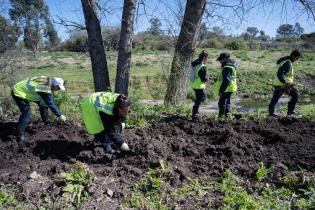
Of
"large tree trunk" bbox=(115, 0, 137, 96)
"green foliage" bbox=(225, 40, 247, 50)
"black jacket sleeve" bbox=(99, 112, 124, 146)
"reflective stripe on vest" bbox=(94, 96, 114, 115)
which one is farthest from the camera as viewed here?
"green foliage" bbox=(225, 40, 247, 50)

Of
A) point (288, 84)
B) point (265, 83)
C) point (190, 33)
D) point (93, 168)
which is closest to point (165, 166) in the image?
point (93, 168)

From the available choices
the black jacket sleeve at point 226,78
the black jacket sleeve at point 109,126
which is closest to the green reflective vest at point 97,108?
the black jacket sleeve at point 109,126

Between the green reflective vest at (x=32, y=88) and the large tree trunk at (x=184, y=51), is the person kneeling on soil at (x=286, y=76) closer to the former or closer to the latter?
the large tree trunk at (x=184, y=51)

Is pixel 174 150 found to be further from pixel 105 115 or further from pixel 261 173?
pixel 261 173

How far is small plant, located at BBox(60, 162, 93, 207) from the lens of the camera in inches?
182

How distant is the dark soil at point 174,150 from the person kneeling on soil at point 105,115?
0.28 metres

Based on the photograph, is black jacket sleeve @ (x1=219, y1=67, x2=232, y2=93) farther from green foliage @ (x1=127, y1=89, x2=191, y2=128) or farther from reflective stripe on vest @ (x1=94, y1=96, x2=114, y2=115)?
reflective stripe on vest @ (x1=94, y1=96, x2=114, y2=115)

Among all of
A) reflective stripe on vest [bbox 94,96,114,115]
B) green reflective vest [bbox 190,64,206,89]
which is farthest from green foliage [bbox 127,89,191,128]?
reflective stripe on vest [bbox 94,96,114,115]

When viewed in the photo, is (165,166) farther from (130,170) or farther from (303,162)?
(303,162)

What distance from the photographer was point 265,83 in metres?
23.4

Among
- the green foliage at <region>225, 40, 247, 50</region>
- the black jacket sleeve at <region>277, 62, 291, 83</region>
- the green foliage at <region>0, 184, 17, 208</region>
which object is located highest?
the green foliage at <region>225, 40, 247, 50</region>

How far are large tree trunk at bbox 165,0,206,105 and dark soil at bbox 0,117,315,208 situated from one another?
263 cm

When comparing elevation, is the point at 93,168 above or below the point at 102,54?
below

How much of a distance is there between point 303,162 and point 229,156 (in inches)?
44.0
